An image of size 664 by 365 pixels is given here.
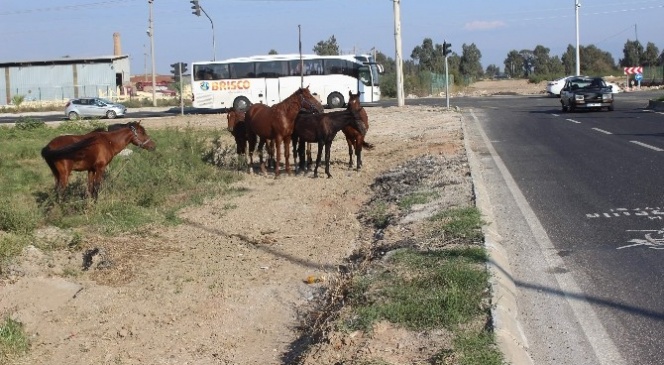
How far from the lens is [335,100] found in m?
48.3

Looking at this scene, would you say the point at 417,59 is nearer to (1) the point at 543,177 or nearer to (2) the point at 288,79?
(2) the point at 288,79

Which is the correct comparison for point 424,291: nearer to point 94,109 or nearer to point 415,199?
point 415,199

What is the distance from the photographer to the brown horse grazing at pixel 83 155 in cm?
1353

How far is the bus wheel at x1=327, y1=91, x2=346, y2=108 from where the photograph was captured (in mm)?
48062

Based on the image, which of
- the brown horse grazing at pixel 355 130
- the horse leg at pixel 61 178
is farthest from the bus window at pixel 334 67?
the horse leg at pixel 61 178

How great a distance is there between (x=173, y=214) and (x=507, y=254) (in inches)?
241

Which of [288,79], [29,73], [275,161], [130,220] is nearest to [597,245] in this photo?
[130,220]

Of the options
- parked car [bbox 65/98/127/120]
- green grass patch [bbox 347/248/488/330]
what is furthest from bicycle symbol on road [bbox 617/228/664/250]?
parked car [bbox 65/98/127/120]

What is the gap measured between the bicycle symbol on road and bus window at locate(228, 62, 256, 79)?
1597 inches

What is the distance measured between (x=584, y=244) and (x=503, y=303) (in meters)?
2.81

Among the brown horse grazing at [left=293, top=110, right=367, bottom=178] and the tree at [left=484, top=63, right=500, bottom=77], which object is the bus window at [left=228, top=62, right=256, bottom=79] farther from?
the tree at [left=484, top=63, right=500, bottom=77]

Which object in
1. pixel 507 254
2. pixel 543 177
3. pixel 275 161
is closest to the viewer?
pixel 507 254

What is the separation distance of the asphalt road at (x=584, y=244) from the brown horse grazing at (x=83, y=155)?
19.8ft

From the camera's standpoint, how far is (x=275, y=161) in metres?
18.6
